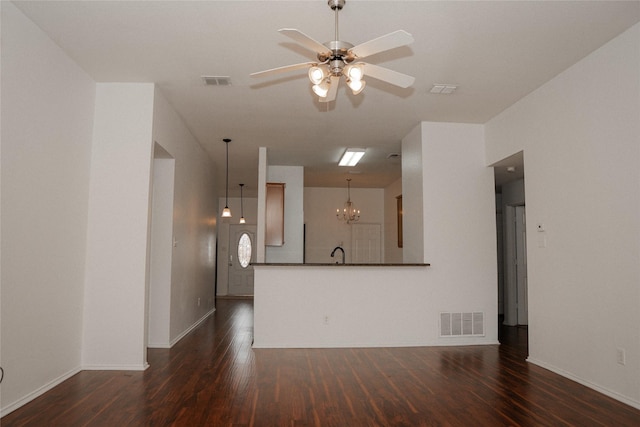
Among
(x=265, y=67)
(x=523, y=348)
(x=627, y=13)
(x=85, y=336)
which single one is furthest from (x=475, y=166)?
(x=85, y=336)

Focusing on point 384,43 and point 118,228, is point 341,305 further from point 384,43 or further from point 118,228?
point 384,43

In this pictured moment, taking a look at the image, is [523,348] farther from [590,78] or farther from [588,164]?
[590,78]

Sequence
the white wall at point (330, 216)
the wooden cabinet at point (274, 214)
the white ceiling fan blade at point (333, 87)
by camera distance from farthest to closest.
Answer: the white wall at point (330, 216), the wooden cabinet at point (274, 214), the white ceiling fan blade at point (333, 87)

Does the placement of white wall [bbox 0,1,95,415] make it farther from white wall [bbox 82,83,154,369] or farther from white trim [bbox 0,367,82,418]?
white wall [bbox 82,83,154,369]

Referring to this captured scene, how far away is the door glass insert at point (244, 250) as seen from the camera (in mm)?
11688

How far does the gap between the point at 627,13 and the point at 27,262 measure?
484 centimetres

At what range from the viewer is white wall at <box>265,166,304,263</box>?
27.9 ft

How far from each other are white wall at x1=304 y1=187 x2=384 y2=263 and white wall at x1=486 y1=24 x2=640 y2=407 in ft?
20.8

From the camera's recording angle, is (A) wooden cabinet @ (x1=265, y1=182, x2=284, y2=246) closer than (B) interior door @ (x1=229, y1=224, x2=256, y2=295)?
Yes

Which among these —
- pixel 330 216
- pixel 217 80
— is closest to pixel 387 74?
pixel 217 80

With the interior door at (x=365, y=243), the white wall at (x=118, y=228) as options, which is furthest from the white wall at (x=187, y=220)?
the interior door at (x=365, y=243)

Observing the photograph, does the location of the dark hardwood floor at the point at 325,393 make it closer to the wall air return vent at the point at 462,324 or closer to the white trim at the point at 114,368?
the white trim at the point at 114,368

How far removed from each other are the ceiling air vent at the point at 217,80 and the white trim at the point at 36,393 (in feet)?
10.0

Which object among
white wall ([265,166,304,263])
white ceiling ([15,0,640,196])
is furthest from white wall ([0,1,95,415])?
white wall ([265,166,304,263])
